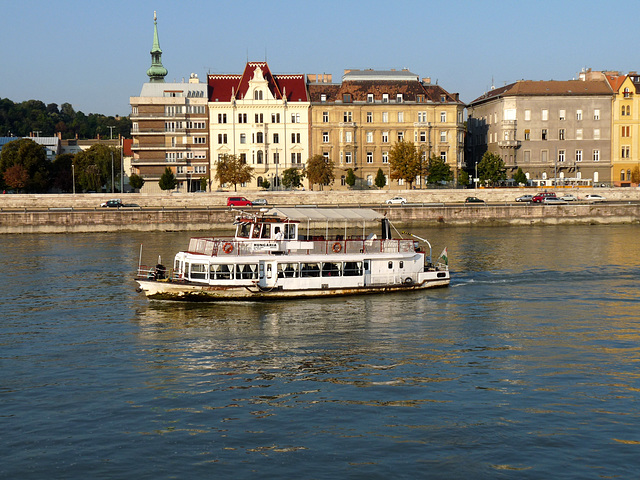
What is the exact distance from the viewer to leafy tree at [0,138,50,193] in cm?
11694

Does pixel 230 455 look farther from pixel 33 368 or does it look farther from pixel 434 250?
pixel 434 250

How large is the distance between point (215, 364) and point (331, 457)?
9538 millimetres

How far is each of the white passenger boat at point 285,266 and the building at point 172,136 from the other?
226ft

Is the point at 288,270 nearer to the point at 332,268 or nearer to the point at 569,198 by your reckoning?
the point at 332,268

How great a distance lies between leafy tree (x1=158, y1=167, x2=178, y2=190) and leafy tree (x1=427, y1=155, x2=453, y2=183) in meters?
34.5

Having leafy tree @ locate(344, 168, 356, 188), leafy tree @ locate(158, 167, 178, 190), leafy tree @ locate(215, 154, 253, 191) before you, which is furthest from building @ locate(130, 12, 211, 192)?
leafy tree @ locate(344, 168, 356, 188)

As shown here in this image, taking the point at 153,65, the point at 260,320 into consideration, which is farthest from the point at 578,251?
the point at 153,65

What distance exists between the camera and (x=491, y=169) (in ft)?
348

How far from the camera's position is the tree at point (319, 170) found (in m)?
105

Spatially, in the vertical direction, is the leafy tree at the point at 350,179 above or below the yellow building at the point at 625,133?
below

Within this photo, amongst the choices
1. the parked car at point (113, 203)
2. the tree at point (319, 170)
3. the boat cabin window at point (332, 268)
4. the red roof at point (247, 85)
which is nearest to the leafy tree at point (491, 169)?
the tree at point (319, 170)

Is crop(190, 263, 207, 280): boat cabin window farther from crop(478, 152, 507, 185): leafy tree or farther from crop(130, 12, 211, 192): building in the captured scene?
crop(478, 152, 507, 185): leafy tree

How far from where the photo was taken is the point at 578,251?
61.4 metres

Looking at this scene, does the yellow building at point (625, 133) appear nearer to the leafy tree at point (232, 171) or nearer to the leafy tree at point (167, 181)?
the leafy tree at point (232, 171)
